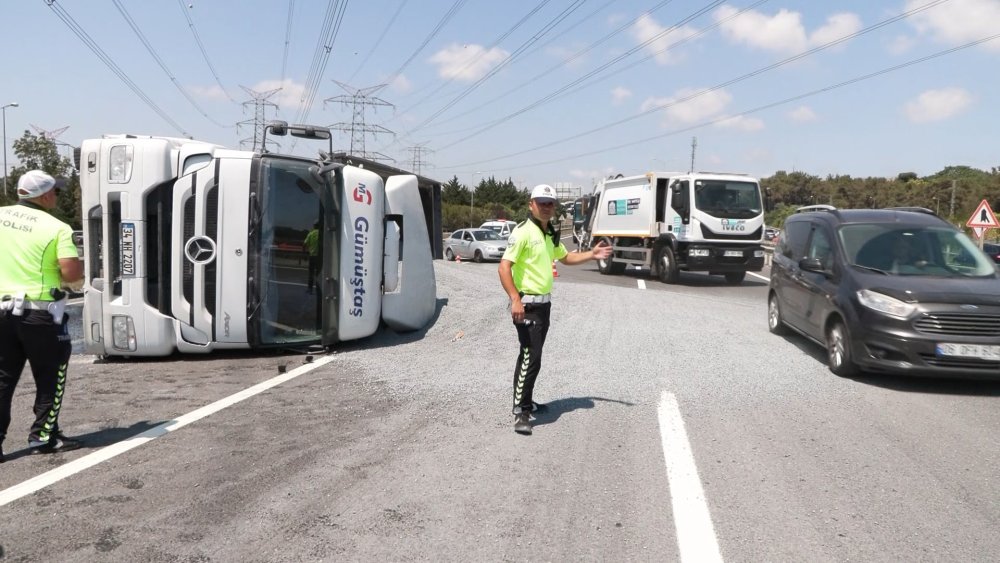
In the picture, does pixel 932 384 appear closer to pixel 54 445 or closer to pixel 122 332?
pixel 54 445

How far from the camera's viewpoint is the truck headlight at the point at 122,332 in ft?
26.0

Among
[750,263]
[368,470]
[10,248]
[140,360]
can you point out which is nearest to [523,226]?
[368,470]

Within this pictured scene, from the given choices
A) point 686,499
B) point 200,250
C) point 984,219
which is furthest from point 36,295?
point 984,219

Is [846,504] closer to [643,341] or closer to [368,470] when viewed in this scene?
[368,470]

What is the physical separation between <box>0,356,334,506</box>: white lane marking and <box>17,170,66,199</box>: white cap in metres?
1.79

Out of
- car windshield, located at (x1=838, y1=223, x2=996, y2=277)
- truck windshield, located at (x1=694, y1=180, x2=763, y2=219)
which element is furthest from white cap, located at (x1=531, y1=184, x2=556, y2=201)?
truck windshield, located at (x1=694, y1=180, x2=763, y2=219)

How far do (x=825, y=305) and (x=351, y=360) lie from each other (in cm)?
532

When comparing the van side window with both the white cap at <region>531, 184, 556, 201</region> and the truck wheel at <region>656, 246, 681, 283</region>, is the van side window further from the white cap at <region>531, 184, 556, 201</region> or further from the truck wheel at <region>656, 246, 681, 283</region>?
the truck wheel at <region>656, 246, 681, 283</region>

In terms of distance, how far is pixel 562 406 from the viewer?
6.06 m

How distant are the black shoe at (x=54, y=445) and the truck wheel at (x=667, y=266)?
54.9 feet

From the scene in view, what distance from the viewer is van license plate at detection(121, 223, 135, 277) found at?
7777mm

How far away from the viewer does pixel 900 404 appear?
6348 mm

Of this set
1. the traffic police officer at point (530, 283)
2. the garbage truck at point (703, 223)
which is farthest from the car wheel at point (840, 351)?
the garbage truck at point (703, 223)

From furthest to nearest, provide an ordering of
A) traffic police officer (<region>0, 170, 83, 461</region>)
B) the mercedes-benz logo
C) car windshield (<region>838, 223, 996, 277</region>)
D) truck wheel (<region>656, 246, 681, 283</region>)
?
truck wheel (<region>656, 246, 681, 283</region>)
the mercedes-benz logo
car windshield (<region>838, 223, 996, 277</region>)
traffic police officer (<region>0, 170, 83, 461</region>)
